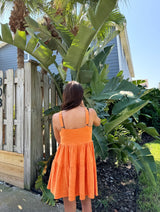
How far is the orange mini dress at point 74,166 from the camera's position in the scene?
156 cm

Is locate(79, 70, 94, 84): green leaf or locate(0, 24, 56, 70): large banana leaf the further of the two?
locate(79, 70, 94, 84): green leaf

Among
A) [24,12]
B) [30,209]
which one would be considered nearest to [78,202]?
[30,209]

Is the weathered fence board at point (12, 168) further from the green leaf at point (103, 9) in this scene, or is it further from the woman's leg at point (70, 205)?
the green leaf at point (103, 9)

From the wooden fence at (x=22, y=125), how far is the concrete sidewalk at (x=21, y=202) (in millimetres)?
166

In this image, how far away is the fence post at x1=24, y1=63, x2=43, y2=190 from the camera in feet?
8.35

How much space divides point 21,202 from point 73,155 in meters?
1.44

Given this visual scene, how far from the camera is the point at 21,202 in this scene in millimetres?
2213

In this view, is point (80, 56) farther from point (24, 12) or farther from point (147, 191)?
point (24, 12)

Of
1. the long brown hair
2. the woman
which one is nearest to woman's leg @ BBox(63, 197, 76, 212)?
the woman

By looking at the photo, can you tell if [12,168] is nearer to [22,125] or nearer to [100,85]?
[22,125]

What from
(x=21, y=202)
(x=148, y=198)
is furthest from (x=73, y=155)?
(x=148, y=198)

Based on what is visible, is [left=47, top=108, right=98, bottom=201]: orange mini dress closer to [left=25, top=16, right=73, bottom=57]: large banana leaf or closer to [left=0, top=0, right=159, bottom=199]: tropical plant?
[left=0, top=0, right=159, bottom=199]: tropical plant

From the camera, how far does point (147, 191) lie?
98.3 inches

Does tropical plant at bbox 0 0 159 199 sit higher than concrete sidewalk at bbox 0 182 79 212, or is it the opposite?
tropical plant at bbox 0 0 159 199
